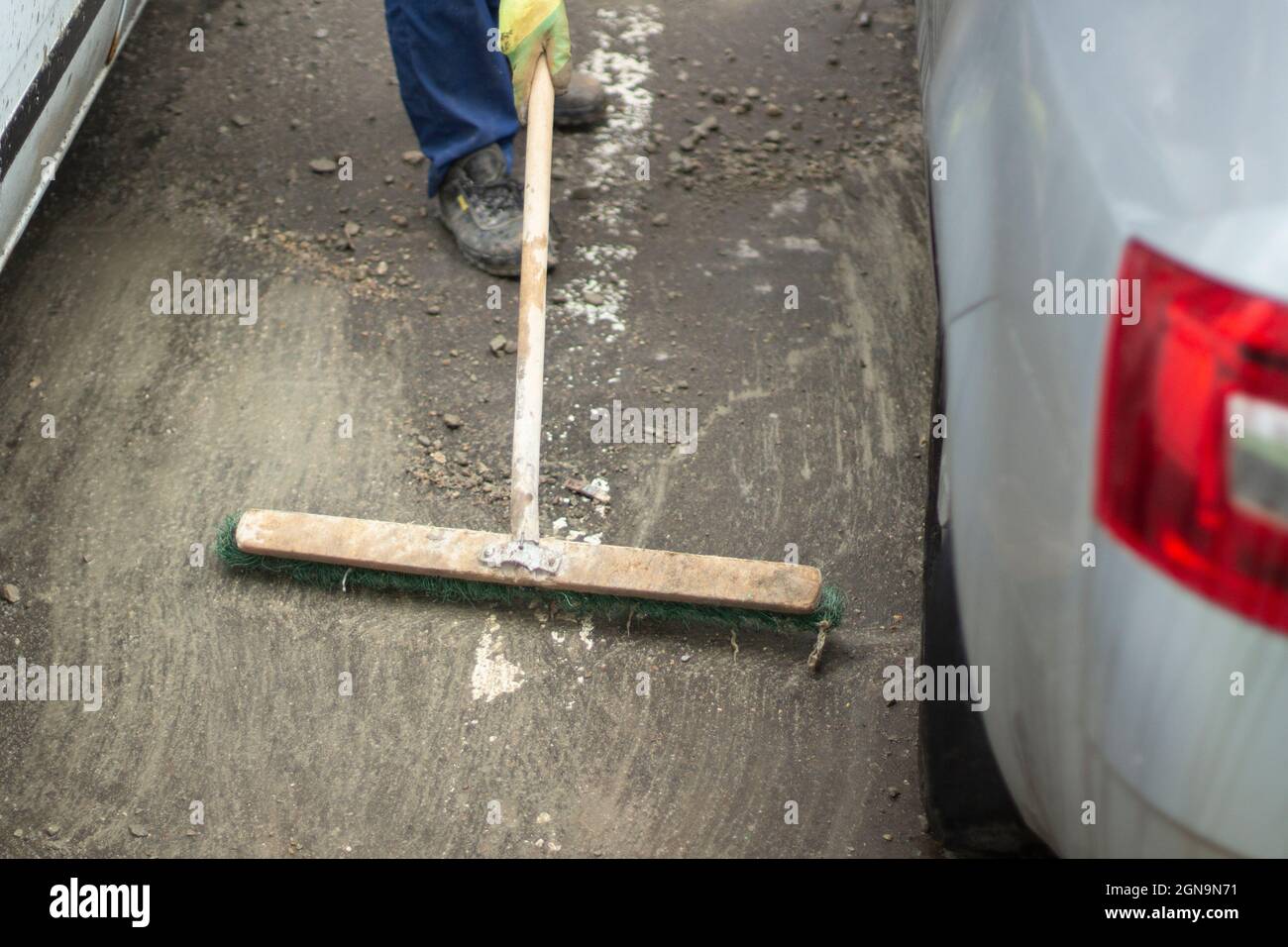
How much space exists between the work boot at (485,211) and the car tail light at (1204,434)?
6.83ft

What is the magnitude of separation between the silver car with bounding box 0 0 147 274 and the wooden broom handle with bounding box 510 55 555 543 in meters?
0.98

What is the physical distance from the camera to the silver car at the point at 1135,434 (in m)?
1.10

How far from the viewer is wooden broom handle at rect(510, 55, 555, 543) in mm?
2381

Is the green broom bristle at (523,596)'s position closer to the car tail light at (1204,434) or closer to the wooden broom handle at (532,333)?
the wooden broom handle at (532,333)

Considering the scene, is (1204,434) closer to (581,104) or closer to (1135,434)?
(1135,434)

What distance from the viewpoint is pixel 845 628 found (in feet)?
7.97

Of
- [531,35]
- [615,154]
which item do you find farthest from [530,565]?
[615,154]

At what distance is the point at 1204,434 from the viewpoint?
3.63 ft

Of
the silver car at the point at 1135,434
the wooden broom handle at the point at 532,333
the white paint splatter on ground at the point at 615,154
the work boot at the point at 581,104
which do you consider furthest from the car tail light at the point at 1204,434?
the work boot at the point at 581,104

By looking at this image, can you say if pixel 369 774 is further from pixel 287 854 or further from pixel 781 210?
pixel 781 210

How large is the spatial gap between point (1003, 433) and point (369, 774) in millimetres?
1306

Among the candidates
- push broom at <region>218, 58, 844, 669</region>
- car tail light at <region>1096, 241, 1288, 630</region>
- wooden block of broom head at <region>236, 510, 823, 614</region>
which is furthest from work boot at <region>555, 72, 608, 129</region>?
car tail light at <region>1096, 241, 1288, 630</region>
